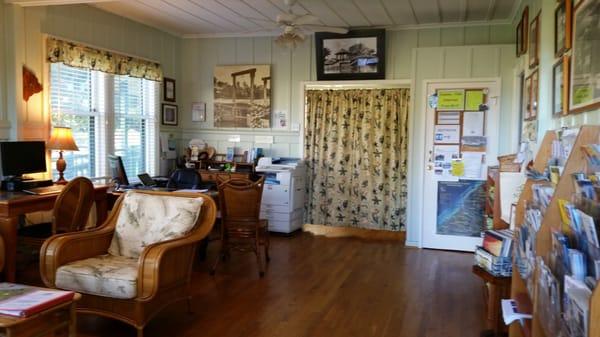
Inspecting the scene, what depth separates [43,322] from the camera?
93.5 inches

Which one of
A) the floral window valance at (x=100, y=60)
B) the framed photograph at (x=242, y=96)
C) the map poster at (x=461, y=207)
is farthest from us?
the framed photograph at (x=242, y=96)

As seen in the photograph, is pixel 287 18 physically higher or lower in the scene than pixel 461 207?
higher

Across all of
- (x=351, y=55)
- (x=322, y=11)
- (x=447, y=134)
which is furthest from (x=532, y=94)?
(x=351, y=55)

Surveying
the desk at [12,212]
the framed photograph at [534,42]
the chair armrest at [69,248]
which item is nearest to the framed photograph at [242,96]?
the desk at [12,212]

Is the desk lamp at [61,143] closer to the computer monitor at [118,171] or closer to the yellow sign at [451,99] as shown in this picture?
the computer monitor at [118,171]

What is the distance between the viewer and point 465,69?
5398mm

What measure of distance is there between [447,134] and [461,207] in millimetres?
830

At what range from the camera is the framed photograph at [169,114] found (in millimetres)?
6705

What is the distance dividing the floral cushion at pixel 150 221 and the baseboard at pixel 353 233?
3069 mm

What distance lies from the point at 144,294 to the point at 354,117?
13.4 ft

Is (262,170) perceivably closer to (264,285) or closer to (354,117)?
(354,117)

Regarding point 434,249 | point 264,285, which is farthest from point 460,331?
point 434,249

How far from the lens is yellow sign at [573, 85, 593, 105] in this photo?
2094 millimetres

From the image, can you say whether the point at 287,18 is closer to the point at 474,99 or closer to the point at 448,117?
the point at 448,117
